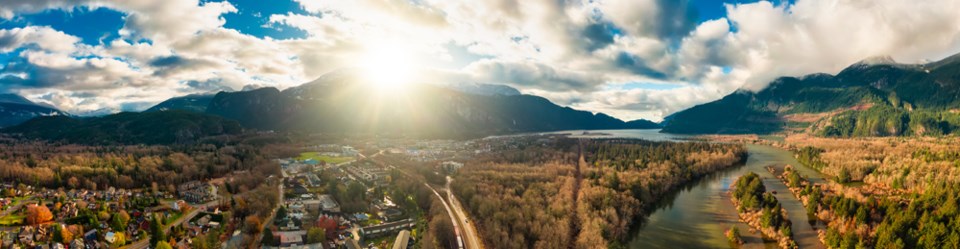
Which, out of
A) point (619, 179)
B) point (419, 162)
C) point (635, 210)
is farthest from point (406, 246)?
point (419, 162)

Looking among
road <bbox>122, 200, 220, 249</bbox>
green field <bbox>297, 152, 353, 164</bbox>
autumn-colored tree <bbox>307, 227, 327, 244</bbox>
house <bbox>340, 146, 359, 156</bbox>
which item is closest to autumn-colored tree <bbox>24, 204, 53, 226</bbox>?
road <bbox>122, 200, 220, 249</bbox>

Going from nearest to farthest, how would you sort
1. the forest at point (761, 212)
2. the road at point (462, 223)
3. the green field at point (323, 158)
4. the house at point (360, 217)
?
the road at point (462, 223) → the forest at point (761, 212) → the house at point (360, 217) → the green field at point (323, 158)

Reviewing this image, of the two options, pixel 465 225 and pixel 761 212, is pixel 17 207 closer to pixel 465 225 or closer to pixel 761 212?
pixel 465 225

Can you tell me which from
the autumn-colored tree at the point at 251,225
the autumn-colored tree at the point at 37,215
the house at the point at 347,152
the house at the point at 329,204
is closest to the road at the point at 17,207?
the autumn-colored tree at the point at 37,215

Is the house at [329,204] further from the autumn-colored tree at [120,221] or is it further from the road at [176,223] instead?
the autumn-colored tree at [120,221]

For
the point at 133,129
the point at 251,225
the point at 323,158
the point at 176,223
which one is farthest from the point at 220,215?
the point at 133,129

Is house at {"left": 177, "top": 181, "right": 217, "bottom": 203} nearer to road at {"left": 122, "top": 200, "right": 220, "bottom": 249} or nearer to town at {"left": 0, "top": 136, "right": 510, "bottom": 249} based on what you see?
town at {"left": 0, "top": 136, "right": 510, "bottom": 249}
